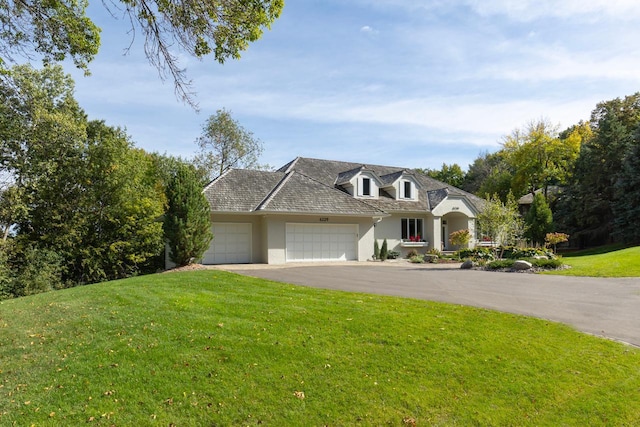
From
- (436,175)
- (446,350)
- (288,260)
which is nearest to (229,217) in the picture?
(288,260)

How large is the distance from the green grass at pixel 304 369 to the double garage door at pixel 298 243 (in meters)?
13.6

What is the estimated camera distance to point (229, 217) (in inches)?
868

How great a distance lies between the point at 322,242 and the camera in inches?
936

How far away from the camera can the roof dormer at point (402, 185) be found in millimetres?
29109

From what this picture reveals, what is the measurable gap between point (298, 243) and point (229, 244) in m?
3.72

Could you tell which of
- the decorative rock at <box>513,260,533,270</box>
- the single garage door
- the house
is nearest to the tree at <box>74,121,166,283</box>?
the house

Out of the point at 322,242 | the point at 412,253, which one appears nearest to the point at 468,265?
the point at 412,253

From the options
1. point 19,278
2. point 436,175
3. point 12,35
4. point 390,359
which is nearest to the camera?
point 390,359

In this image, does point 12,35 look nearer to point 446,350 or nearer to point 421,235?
point 446,350

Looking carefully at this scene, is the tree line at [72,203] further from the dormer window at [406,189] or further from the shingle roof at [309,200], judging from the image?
the dormer window at [406,189]

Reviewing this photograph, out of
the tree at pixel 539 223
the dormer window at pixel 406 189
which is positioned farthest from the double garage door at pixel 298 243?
the tree at pixel 539 223

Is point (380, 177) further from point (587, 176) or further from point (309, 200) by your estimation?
point (587, 176)

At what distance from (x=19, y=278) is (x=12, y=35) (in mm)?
11528

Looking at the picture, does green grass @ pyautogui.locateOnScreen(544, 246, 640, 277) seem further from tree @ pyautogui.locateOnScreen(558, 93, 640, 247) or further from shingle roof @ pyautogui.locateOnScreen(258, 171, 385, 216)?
tree @ pyautogui.locateOnScreen(558, 93, 640, 247)
